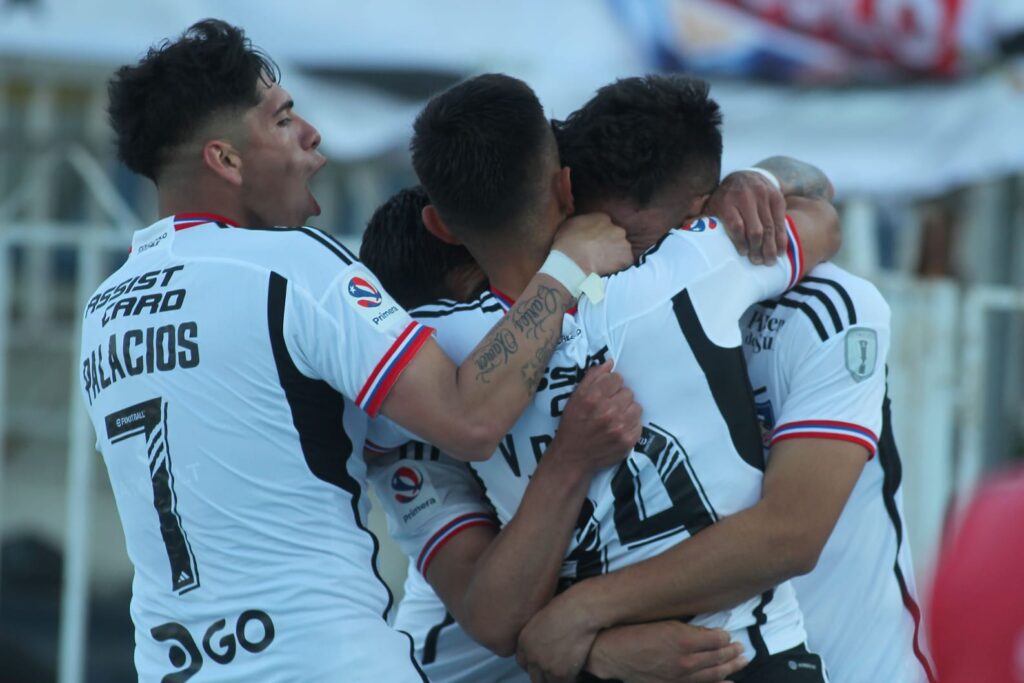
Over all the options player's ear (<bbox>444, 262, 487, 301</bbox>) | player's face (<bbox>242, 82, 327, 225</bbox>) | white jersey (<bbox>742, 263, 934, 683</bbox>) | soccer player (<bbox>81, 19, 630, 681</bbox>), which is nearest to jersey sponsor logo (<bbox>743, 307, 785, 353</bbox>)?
white jersey (<bbox>742, 263, 934, 683</bbox>)

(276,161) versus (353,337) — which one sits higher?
(276,161)

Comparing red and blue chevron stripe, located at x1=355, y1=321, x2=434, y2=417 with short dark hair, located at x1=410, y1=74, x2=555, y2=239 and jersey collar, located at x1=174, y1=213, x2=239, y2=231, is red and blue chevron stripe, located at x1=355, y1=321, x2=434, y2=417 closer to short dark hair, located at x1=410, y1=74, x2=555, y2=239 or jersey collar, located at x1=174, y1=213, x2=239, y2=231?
short dark hair, located at x1=410, y1=74, x2=555, y2=239

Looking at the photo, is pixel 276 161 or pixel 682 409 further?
pixel 276 161

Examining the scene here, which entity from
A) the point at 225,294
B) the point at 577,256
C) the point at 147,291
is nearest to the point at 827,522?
the point at 577,256

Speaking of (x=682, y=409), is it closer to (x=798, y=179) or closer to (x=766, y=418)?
(x=766, y=418)

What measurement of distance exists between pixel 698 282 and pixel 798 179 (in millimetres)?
511

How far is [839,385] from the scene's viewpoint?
7.57 ft

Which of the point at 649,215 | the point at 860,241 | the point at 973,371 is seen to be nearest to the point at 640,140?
the point at 649,215

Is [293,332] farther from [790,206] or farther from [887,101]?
[887,101]

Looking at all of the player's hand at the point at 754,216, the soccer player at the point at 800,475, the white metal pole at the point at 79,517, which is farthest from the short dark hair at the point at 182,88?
the white metal pole at the point at 79,517

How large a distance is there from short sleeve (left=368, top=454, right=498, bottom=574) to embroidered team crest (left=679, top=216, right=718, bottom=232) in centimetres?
65

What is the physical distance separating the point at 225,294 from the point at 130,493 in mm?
430

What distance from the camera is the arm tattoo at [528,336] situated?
87.3 inches

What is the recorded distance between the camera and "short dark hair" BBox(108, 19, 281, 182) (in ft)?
8.34
